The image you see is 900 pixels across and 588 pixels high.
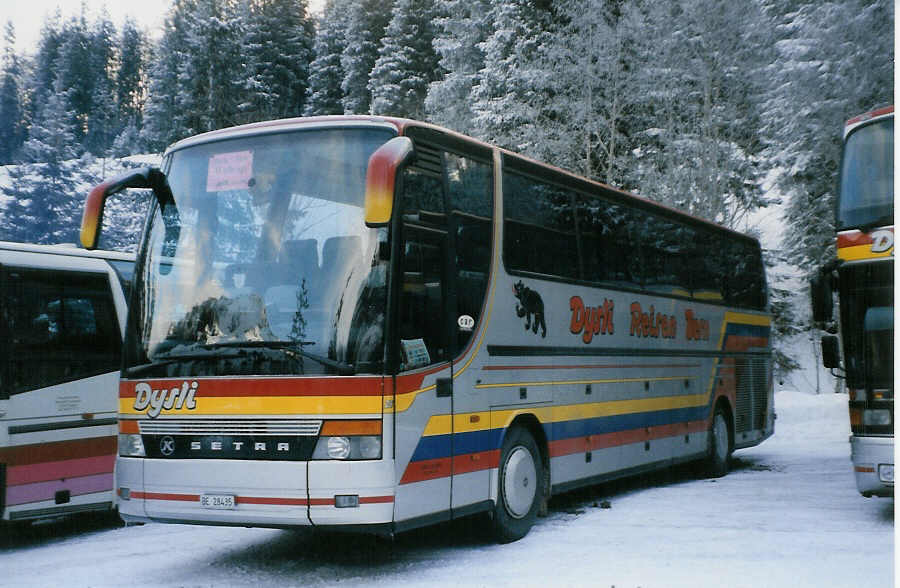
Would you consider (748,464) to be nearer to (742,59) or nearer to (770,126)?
→ (770,126)

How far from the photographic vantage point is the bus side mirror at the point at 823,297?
9.71 m

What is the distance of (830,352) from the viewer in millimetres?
10102

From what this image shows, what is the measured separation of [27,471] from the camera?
9.02m

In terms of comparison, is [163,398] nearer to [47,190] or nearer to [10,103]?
[10,103]

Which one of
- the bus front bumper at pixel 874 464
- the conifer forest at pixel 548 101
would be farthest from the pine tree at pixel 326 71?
the bus front bumper at pixel 874 464

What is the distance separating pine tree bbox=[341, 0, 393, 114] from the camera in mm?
28406

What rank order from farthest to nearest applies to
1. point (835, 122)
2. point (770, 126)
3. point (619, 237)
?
1. point (770, 126)
2. point (835, 122)
3. point (619, 237)

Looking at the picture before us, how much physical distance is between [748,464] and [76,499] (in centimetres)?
1077

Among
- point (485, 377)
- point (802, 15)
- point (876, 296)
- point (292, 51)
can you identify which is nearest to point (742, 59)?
point (802, 15)

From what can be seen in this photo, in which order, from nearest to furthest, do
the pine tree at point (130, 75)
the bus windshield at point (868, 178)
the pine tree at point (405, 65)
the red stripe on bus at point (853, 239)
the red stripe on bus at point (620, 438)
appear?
1. the bus windshield at point (868, 178)
2. the red stripe on bus at point (853, 239)
3. the red stripe on bus at point (620, 438)
4. the pine tree at point (130, 75)
5. the pine tree at point (405, 65)

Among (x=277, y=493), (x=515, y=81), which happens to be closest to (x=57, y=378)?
(x=277, y=493)

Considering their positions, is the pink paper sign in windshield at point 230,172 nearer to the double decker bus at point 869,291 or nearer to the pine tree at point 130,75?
the double decker bus at point 869,291

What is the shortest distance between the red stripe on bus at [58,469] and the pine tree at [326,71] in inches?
928

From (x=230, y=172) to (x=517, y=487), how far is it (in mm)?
3790
